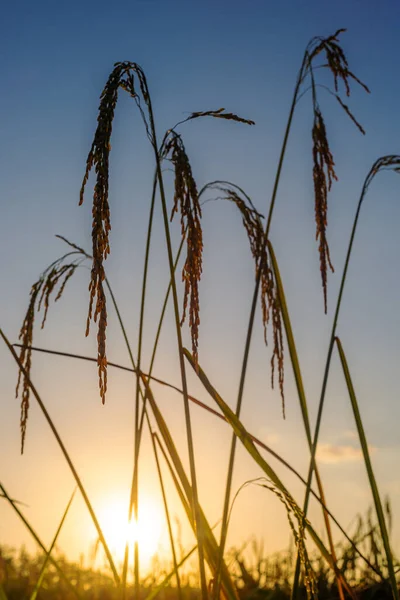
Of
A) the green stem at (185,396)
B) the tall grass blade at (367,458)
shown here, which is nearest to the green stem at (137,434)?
the green stem at (185,396)

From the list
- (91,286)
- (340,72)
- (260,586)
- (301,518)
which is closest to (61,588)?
(260,586)

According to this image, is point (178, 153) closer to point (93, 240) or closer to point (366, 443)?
point (93, 240)

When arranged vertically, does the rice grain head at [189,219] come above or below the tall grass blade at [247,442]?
above

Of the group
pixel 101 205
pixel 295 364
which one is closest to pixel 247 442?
pixel 295 364

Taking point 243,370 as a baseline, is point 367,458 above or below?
below

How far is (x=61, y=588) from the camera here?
3.23 m

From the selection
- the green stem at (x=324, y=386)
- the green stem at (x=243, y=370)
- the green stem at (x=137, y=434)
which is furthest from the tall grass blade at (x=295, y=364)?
the green stem at (x=137, y=434)

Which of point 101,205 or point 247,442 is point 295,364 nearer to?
point 247,442

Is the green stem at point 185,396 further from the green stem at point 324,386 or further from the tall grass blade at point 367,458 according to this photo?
the tall grass blade at point 367,458

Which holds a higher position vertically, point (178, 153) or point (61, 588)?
point (178, 153)

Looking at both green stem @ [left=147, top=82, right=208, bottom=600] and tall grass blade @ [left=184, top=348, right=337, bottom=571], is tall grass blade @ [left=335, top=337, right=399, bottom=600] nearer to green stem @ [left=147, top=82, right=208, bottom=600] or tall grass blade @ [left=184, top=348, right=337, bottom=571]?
tall grass blade @ [left=184, top=348, right=337, bottom=571]

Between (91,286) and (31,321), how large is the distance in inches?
28.9

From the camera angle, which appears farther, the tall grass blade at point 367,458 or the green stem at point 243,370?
the tall grass blade at point 367,458

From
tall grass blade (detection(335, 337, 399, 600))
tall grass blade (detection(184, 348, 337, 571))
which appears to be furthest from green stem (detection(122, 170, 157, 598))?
tall grass blade (detection(335, 337, 399, 600))
